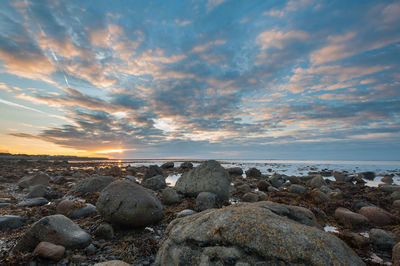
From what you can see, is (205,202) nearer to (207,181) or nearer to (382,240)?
(207,181)

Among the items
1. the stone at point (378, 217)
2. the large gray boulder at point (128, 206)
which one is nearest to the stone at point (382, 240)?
the stone at point (378, 217)

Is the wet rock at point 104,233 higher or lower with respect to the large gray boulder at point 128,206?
lower

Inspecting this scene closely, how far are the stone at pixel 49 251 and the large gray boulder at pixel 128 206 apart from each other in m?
1.46

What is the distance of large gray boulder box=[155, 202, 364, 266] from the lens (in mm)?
2545

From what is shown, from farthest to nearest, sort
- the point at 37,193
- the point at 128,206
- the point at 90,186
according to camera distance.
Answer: the point at 90,186 < the point at 37,193 < the point at 128,206

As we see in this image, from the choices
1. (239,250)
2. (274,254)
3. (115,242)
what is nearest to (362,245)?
(274,254)

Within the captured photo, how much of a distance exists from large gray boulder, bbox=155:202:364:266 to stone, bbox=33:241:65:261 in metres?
2.15

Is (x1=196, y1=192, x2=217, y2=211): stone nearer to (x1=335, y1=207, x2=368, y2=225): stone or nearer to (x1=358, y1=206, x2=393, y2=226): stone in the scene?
(x1=335, y1=207, x2=368, y2=225): stone

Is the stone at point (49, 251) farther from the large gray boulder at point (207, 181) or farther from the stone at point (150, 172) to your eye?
the stone at point (150, 172)

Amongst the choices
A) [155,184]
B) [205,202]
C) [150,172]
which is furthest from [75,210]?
[150,172]

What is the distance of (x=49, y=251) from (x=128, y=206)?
→ 70.8 inches

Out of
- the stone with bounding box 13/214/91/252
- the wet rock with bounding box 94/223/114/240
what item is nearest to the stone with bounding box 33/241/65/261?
the stone with bounding box 13/214/91/252

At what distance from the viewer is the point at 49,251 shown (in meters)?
3.70

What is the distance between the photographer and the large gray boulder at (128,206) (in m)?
5.15
